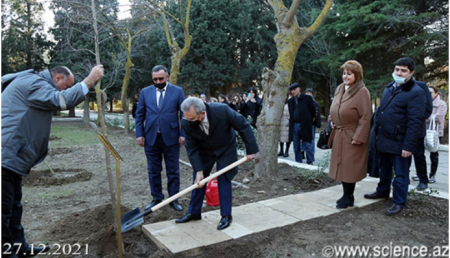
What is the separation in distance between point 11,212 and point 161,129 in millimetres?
1913

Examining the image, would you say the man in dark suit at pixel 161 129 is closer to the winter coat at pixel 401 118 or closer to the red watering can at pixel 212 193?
the red watering can at pixel 212 193

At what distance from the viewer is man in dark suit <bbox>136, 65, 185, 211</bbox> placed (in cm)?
449

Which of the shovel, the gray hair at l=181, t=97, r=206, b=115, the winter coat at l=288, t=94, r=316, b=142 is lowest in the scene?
the shovel

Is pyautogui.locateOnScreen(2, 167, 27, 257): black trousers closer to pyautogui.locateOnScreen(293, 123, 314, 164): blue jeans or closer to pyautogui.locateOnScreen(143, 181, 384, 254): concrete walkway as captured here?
pyautogui.locateOnScreen(143, 181, 384, 254): concrete walkway

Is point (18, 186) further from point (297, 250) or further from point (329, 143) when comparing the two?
point (329, 143)

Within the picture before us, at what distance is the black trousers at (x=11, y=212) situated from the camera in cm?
296

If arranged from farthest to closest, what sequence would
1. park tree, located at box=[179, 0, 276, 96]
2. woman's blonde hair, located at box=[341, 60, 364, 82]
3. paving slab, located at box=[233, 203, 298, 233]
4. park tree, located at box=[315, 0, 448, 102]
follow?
1. park tree, located at box=[179, 0, 276, 96]
2. park tree, located at box=[315, 0, 448, 102]
3. woman's blonde hair, located at box=[341, 60, 364, 82]
4. paving slab, located at box=[233, 203, 298, 233]

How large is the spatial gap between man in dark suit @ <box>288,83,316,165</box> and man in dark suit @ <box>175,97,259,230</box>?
14.2 feet

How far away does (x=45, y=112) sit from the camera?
3053 millimetres

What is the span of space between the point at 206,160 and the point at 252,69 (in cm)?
1995

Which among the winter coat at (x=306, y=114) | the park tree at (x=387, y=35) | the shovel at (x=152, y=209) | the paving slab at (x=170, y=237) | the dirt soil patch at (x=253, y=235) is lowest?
the dirt soil patch at (x=253, y=235)

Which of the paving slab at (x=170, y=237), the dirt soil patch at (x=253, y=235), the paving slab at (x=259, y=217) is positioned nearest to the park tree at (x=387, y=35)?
the dirt soil patch at (x=253, y=235)

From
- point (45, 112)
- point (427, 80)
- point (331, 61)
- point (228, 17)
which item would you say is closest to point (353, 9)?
point (331, 61)

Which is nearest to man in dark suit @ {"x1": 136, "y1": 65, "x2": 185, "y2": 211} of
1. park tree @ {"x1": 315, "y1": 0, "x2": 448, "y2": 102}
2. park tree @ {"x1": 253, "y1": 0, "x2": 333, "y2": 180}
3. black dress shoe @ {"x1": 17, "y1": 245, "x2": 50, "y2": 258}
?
black dress shoe @ {"x1": 17, "y1": 245, "x2": 50, "y2": 258}
